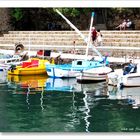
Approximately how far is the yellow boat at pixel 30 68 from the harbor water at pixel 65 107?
1274 millimetres

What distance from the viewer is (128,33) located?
60.0 feet

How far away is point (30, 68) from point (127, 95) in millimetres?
5609

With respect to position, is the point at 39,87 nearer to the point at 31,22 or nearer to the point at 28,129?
the point at 28,129

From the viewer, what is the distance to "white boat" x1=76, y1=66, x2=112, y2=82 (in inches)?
555

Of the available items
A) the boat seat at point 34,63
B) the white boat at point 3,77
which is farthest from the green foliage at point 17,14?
the boat seat at point 34,63

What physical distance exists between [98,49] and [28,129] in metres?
10.6

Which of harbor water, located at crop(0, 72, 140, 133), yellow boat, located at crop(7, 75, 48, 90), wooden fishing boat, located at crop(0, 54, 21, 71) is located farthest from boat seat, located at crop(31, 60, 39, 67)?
harbor water, located at crop(0, 72, 140, 133)

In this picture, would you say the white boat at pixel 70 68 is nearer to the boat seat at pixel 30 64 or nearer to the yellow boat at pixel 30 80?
the yellow boat at pixel 30 80

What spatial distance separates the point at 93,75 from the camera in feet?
46.6

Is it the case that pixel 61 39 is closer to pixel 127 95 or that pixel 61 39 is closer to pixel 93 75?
pixel 93 75

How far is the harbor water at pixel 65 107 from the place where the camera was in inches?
293

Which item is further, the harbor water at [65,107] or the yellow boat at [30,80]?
the yellow boat at [30,80]

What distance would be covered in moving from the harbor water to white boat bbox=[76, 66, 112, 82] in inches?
9.8
